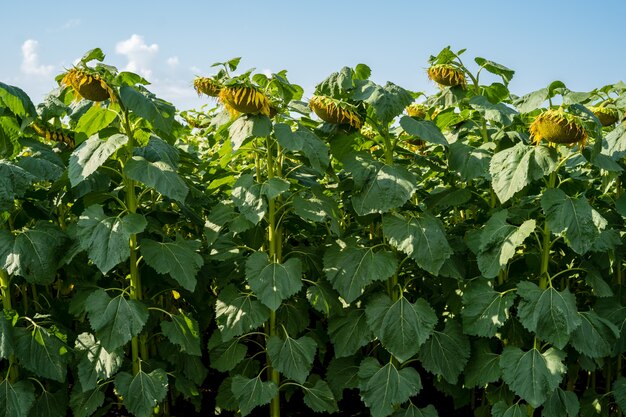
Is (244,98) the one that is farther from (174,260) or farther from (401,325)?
(401,325)

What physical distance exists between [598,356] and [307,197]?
1634 mm

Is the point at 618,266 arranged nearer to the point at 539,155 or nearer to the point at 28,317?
the point at 539,155

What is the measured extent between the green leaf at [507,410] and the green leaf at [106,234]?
197 centimetres

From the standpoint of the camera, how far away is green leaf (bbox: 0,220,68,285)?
3066mm

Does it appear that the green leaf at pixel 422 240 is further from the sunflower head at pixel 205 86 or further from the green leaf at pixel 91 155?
the green leaf at pixel 91 155

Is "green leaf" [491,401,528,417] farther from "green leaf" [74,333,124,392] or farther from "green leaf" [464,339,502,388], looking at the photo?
"green leaf" [74,333,124,392]

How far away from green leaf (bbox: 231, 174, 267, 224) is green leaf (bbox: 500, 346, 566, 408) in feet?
4.59

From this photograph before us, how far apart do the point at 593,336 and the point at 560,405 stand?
0.41 metres

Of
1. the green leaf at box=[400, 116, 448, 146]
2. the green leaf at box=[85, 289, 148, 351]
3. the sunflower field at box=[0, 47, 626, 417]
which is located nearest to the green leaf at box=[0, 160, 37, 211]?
the sunflower field at box=[0, 47, 626, 417]

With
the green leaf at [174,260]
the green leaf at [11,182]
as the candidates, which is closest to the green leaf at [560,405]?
the green leaf at [174,260]

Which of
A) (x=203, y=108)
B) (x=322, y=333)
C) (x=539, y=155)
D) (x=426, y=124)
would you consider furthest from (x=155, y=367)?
(x=203, y=108)

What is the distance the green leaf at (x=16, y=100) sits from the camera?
10.1ft

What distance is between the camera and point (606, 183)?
11.7 feet

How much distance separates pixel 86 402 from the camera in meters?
3.25
